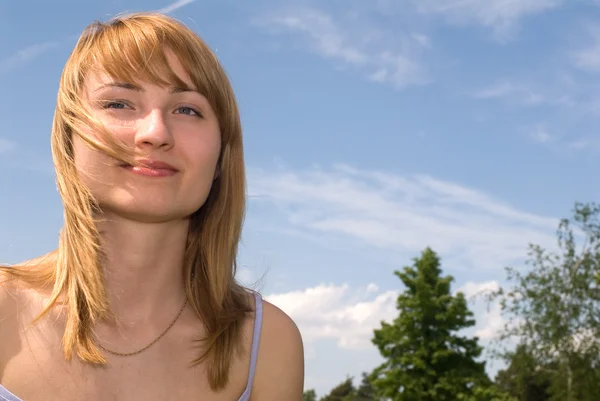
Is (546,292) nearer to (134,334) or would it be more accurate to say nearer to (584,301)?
(584,301)

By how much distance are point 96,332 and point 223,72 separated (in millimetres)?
1193

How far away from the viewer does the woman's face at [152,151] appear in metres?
3.06

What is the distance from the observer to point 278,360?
3.51 metres

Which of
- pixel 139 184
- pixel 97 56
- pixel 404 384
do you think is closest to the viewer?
pixel 139 184

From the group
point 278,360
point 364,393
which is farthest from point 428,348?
point 364,393

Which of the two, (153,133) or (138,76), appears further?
(138,76)

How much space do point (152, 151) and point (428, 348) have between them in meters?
41.0

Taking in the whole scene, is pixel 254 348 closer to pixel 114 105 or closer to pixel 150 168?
pixel 150 168

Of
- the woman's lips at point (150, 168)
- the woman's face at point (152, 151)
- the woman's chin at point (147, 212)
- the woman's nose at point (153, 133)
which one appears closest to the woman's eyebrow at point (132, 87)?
the woman's face at point (152, 151)

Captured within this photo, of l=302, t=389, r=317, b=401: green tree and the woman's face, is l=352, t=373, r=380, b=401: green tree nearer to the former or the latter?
l=302, t=389, r=317, b=401: green tree

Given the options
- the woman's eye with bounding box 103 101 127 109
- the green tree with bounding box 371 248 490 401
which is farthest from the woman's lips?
the green tree with bounding box 371 248 490 401

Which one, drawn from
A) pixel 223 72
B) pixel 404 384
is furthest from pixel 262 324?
pixel 404 384

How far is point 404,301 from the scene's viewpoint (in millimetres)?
43781

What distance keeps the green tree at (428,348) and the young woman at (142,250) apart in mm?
39570
